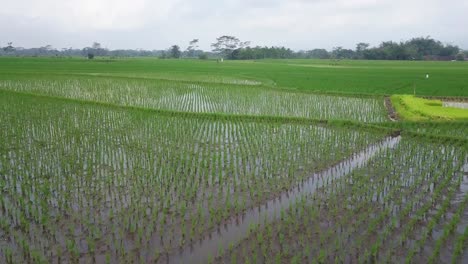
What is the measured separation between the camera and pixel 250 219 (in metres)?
5.00

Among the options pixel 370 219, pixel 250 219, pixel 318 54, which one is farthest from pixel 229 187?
pixel 318 54

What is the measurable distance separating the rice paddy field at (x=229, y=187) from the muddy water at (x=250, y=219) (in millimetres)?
23

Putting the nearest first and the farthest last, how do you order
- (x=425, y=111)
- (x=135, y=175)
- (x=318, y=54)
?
(x=135, y=175) → (x=425, y=111) → (x=318, y=54)

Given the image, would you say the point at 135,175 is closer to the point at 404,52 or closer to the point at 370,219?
the point at 370,219

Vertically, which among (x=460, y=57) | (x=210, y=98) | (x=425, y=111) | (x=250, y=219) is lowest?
(x=250, y=219)

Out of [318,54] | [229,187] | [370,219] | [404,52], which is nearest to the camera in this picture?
[370,219]

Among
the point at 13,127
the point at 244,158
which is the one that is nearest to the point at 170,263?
the point at 244,158

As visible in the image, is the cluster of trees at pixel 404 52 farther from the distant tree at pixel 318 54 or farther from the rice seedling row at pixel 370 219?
the rice seedling row at pixel 370 219

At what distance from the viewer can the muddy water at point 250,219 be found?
13.4 ft

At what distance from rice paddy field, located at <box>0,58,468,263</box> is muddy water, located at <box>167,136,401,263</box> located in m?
0.02

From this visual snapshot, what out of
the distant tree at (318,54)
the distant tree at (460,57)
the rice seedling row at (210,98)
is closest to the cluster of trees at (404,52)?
the distant tree at (460,57)

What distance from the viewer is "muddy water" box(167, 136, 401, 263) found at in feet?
13.4

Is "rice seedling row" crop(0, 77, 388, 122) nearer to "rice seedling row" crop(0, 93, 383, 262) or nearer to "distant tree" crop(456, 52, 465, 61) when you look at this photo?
"rice seedling row" crop(0, 93, 383, 262)

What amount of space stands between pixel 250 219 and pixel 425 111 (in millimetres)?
9140
